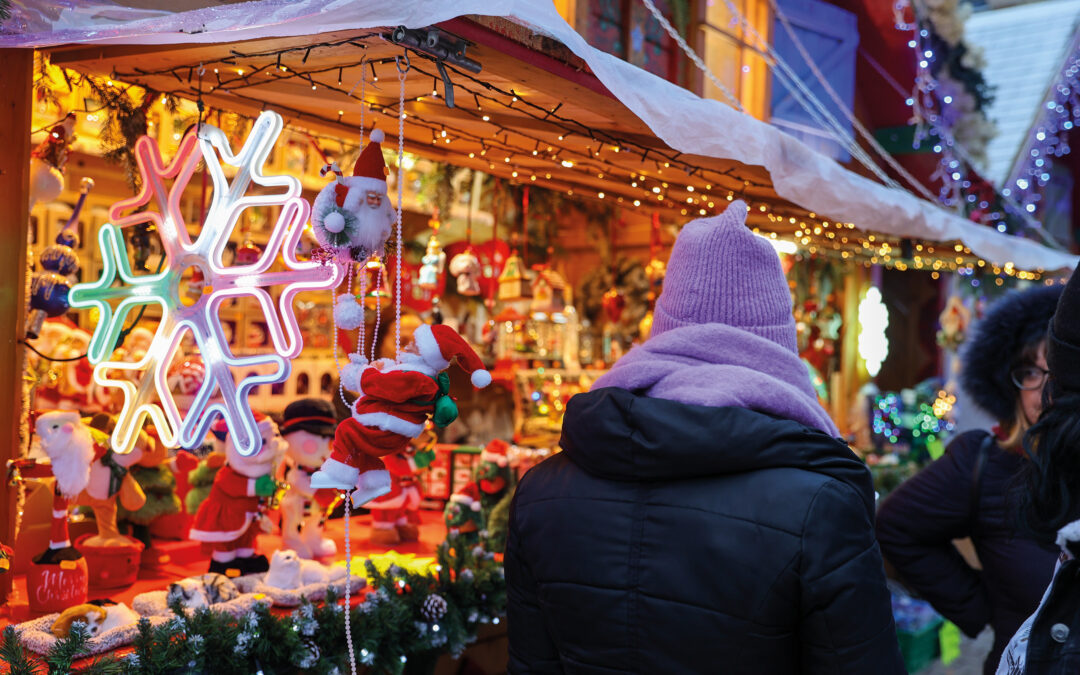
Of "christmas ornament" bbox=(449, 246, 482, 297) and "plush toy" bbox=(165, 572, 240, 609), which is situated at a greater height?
"christmas ornament" bbox=(449, 246, 482, 297)

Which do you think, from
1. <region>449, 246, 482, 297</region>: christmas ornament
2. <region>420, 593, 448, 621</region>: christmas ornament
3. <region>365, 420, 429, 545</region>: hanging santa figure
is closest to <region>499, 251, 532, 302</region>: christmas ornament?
<region>449, 246, 482, 297</region>: christmas ornament

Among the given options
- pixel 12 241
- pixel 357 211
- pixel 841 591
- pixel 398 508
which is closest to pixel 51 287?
pixel 12 241

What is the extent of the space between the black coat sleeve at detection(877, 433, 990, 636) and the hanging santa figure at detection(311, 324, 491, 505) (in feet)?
4.27

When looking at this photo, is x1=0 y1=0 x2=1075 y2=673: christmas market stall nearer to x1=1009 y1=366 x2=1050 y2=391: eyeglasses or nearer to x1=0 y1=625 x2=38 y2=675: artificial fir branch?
x1=0 y1=625 x2=38 y2=675: artificial fir branch

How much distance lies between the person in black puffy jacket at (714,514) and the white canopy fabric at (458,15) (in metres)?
0.83

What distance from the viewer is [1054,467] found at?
141cm

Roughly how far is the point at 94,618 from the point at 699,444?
2.05 meters

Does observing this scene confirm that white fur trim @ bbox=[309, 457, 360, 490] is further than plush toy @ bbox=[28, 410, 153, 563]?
No

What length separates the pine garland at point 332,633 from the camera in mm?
→ 2371

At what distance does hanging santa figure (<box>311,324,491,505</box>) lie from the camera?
6.88ft

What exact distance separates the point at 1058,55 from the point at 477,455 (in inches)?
397

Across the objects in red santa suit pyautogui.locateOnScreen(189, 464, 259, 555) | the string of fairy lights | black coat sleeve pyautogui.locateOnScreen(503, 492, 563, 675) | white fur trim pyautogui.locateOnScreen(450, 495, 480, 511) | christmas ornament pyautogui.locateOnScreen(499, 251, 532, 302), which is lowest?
white fur trim pyautogui.locateOnScreen(450, 495, 480, 511)

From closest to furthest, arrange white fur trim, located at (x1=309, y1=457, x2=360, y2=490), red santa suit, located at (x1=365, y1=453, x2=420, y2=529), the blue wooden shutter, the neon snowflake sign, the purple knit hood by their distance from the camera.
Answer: the purple knit hood < white fur trim, located at (x1=309, y1=457, x2=360, y2=490) < the neon snowflake sign < red santa suit, located at (x1=365, y1=453, x2=420, y2=529) < the blue wooden shutter

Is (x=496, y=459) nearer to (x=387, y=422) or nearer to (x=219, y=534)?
(x=219, y=534)
